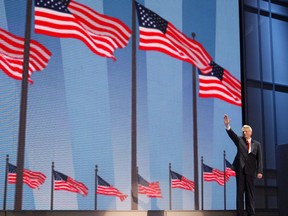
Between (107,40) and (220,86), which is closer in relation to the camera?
(107,40)

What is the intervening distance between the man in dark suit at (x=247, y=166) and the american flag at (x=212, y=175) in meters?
2.09

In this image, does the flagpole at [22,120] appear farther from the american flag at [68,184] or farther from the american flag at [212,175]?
the american flag at [212,175]

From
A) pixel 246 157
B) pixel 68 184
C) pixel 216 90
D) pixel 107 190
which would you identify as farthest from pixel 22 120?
pixel 216 90

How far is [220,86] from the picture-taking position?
10.5 metres

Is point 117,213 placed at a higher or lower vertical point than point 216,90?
lower

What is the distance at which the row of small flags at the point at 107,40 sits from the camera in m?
7.75

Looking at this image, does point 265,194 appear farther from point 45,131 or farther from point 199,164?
point 45,131

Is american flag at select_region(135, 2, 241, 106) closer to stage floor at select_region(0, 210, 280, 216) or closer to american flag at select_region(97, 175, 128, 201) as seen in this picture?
stage floor at select_region(0, 210, 280, 216)

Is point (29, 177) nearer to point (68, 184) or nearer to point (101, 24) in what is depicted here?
point (68, 184)

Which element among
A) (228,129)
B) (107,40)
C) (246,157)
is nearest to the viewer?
(228,129)

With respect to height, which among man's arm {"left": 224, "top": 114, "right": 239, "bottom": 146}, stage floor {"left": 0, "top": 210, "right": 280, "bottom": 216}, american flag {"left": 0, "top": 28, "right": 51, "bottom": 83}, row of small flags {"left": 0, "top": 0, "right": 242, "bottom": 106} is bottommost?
stage floor {"left": 0, "top": 210, "right": 280, "bottom": 216}

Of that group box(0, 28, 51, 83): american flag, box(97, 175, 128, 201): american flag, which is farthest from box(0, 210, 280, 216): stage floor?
box(0, 28, 51, 83): american flag

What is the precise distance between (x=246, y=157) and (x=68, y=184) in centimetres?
306

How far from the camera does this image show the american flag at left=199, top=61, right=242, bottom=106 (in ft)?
33.3
